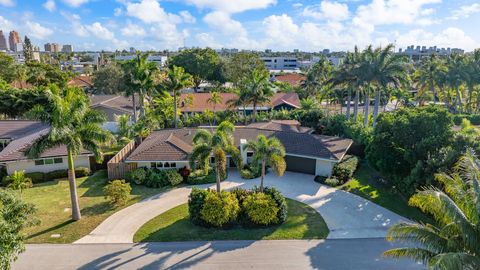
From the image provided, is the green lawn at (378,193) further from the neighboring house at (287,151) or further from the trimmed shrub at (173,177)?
the trimmed shrub at (173,177)

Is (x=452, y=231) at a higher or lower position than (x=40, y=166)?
higher

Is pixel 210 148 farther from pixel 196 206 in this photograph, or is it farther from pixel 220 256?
pixel 220 256

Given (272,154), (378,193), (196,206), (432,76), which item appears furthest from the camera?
(432,76)

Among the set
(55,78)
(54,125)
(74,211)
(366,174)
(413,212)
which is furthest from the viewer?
(55,78)

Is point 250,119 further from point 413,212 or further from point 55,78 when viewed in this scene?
point 55,78

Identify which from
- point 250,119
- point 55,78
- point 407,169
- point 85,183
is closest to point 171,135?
point 85,183

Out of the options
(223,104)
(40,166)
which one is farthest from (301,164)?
(223,104)

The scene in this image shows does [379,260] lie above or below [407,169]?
below
